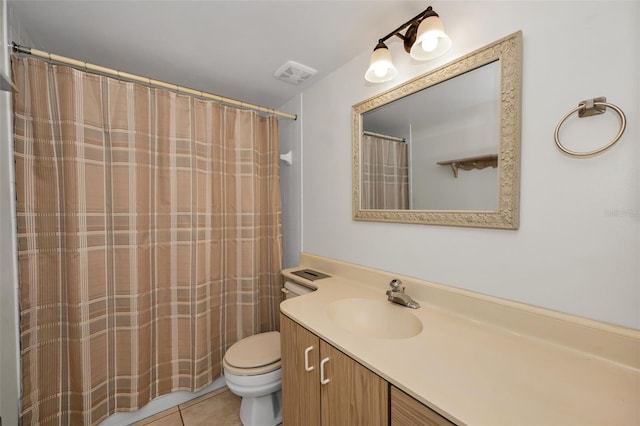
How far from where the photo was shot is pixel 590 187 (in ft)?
2.46

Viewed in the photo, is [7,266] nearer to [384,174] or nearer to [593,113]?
[384,174]

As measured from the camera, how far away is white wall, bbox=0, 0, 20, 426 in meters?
0.96

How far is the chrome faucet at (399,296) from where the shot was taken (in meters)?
1.12

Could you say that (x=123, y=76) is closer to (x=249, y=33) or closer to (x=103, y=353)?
(x=249, y=33)

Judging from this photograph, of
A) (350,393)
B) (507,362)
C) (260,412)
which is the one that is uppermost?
→ (507,362)

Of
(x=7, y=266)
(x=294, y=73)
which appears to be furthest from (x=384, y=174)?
(x=7, y=266)

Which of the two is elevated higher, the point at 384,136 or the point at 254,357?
the point at 384,136

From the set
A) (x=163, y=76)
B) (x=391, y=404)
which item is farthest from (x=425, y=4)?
(x=163, y=76)

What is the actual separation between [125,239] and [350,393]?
1.44 metres

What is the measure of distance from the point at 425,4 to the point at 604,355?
1462mm

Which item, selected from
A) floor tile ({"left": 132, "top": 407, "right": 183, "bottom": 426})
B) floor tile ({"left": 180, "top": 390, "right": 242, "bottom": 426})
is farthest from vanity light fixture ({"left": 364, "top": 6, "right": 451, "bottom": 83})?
floor tile ({"left": 132, "top": 407, "right": 183, "bottom": 426})

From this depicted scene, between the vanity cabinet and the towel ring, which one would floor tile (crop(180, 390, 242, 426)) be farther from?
the towel ring

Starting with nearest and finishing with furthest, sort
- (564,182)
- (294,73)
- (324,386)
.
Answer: (564,182) < (324,386) < (294,73)

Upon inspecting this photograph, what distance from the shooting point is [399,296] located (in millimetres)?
1150
